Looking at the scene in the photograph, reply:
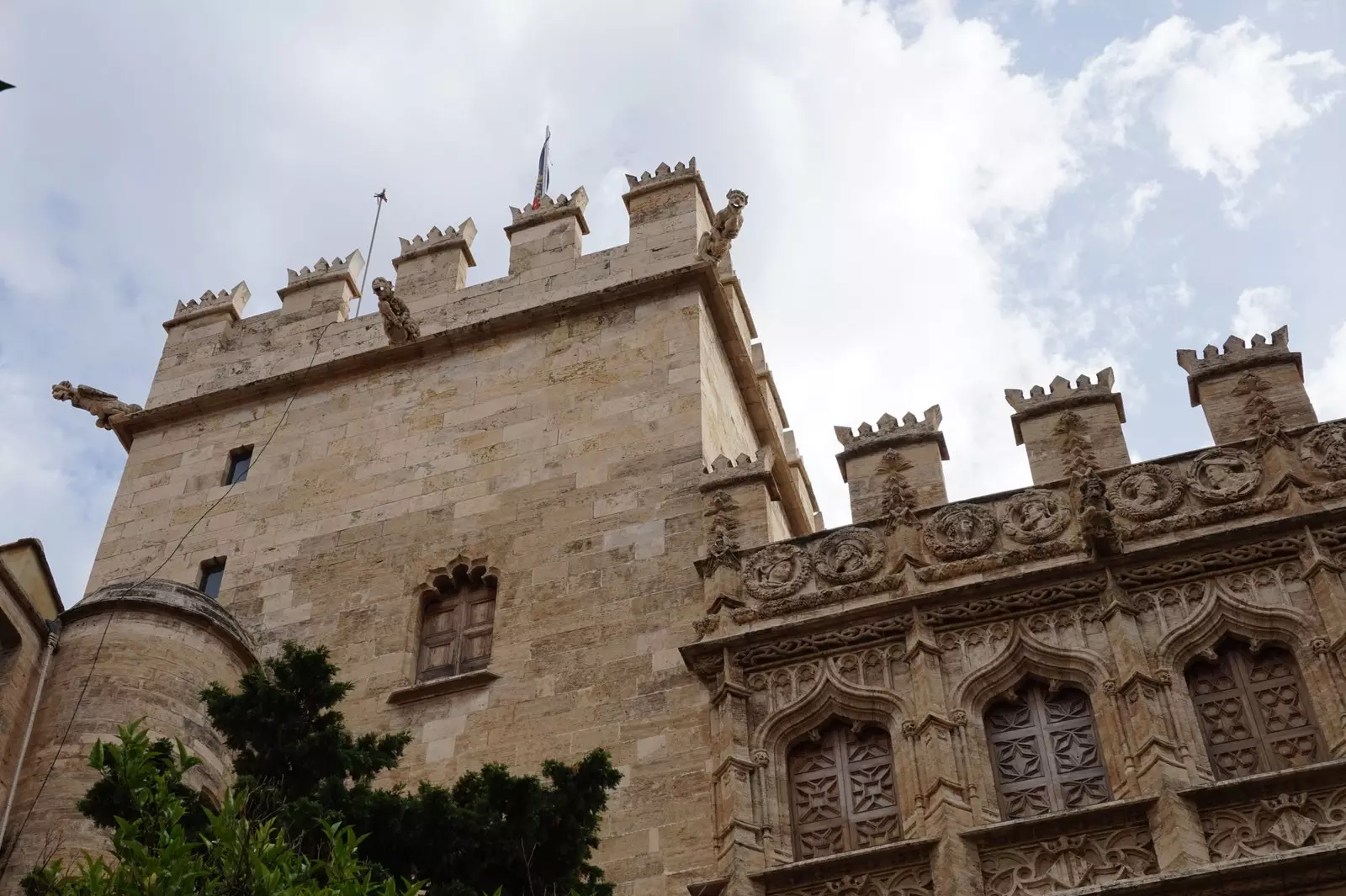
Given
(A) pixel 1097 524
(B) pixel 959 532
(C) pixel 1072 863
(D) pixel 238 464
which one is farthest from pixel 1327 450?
(D) pixel 238 464

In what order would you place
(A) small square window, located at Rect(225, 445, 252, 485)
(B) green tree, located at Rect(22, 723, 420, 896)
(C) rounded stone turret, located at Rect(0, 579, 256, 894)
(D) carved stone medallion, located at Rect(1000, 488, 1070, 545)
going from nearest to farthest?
(B) green tree, located at Rect(22, 723, 420, 896) < (C) rounded stone turret, located at Rect(0, 579, 256, 894) < (D) carved stone medallion, located at Rect(1000, 488, 1070, 545) < (A) small square window, located at Rect(225, 445, 252, 485)

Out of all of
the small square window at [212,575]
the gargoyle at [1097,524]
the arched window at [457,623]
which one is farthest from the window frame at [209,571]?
the gargoyle at [1097,524]

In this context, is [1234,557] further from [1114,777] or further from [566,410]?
[566,410]

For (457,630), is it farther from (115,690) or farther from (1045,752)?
(1045,752)

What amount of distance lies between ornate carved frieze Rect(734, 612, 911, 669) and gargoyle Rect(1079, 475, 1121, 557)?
140 cm

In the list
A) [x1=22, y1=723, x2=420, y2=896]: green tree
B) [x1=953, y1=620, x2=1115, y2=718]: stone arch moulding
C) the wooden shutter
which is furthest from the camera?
the wooden shutter

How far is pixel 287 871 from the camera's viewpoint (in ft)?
24.9

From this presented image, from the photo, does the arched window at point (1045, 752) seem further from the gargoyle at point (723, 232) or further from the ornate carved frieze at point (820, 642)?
the gargoyle at point (723, 232)

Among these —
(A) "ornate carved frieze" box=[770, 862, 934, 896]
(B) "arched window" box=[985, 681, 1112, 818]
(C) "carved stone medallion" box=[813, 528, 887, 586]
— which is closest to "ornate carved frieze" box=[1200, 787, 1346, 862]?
(B) "arched window" box=[985, 681, 1112, 818]

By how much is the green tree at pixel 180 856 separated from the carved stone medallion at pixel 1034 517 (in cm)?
575

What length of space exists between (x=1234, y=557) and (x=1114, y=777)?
1.90m

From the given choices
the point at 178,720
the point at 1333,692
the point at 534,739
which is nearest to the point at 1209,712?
the point at 1333,692

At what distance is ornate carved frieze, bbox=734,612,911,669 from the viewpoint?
40.9 ft

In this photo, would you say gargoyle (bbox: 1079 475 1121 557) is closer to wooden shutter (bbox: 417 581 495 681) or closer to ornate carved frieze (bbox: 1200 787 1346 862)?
ornate carved frieze (bbox: 1200 787 1346 862)
